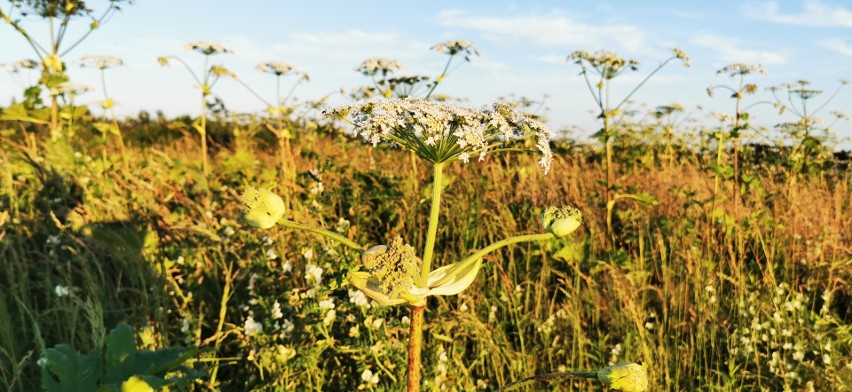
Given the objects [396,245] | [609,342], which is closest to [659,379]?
[609,342]

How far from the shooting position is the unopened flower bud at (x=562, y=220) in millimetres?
1505

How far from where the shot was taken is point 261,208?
4.87ft

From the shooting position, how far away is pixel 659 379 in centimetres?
304

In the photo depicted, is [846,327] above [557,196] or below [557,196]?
below

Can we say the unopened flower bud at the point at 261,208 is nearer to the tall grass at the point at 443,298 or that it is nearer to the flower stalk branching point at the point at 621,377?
the flower stalk branching point at the point at 621,377

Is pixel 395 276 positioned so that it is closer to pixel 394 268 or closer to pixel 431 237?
pixel 394 268

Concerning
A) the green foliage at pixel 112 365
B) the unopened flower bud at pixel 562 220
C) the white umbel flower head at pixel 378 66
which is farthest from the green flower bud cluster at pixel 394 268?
the white umbel flower head at pixel 378 66

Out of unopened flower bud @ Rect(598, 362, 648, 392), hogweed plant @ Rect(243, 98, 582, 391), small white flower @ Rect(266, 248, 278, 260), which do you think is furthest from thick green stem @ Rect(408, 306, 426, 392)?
small white flower @ Rect(266, 248, 278, 260)

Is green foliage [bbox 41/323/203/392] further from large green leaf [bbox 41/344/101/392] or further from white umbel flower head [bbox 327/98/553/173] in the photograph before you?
white umbel flower head [bbox 327/98/553/173]

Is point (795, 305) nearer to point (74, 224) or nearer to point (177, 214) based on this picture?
point (177, 214)

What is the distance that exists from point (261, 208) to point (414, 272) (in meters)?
0.37

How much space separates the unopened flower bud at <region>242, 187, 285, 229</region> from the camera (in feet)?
4.84

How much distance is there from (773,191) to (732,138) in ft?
2.29

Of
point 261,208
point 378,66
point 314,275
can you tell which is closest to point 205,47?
point 378,66
